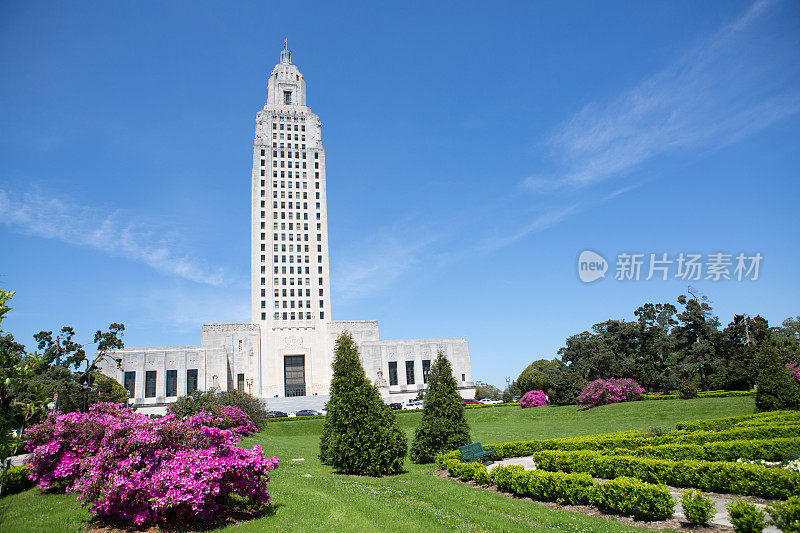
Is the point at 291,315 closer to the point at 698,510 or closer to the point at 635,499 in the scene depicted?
the point at 635,499

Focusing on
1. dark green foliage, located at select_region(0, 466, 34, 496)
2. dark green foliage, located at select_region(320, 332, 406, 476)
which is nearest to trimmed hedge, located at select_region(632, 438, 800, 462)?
dark green foliage, located at select_region(320, 332, 406, 476)

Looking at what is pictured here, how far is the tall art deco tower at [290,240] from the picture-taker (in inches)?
2704

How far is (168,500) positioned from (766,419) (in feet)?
68.1

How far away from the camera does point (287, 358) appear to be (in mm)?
69125

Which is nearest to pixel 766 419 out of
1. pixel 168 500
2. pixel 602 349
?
pixel 168 500

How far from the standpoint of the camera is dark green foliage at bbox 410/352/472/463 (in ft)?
56.8

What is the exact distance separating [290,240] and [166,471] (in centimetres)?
6603

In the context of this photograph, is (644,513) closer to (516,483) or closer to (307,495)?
(516,483)

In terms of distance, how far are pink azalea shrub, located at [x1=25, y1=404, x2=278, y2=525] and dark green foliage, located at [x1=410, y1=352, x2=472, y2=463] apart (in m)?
9.10

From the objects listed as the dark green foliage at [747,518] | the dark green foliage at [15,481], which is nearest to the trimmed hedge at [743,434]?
the dark green foliage at [747,518]

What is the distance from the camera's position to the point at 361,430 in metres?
14.9

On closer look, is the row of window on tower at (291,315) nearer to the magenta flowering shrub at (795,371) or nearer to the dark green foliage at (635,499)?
the magenta flowering shrub at (795,371)

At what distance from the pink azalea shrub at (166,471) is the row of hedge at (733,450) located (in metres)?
10.7

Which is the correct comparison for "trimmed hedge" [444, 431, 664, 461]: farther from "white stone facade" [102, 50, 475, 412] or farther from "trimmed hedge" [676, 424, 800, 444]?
"white stone facade" [102, 50, 475, 412]
